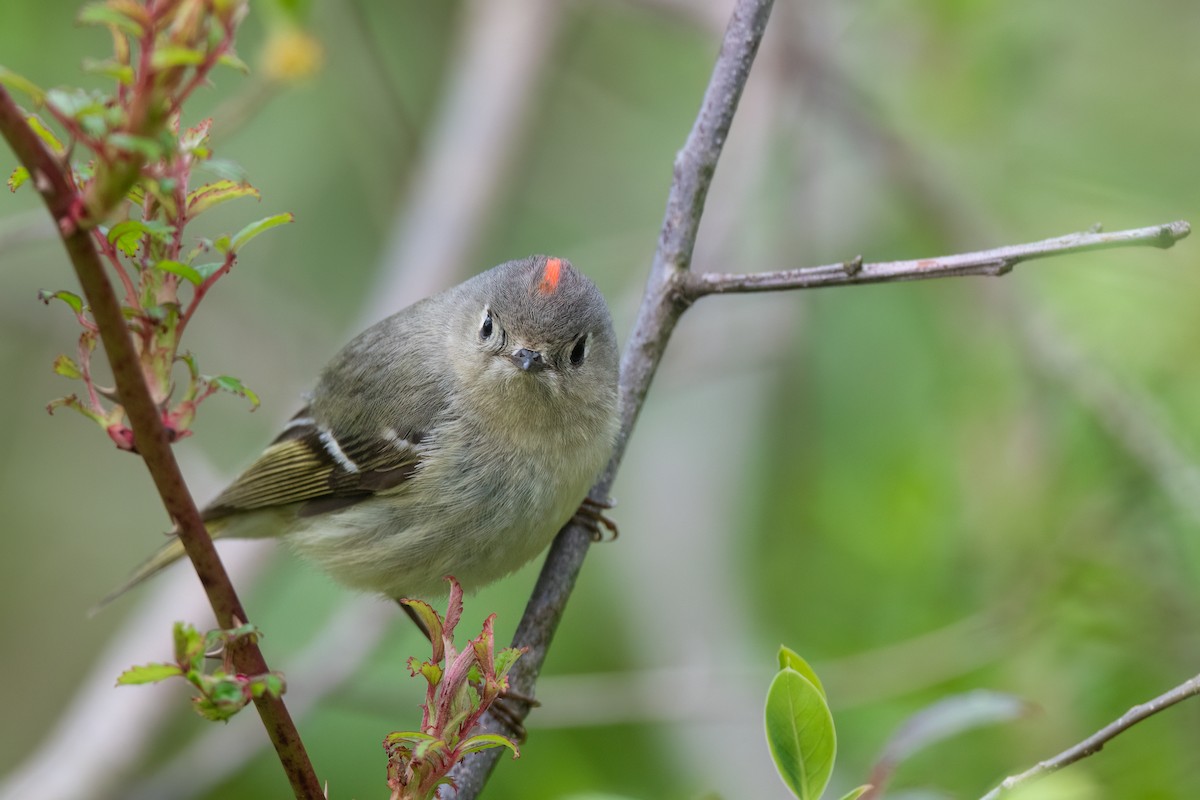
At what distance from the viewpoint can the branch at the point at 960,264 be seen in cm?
150

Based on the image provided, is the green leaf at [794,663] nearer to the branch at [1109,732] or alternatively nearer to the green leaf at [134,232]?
the branch at [1109,732]

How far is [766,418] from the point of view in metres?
4.36

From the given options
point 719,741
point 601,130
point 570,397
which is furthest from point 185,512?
point 601,130

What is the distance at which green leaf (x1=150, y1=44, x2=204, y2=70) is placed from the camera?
0.98 meters

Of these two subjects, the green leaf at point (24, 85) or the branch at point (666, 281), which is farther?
the branch at point (666, 281)

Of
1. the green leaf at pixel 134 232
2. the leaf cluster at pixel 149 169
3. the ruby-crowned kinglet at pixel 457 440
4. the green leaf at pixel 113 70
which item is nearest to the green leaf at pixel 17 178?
the leaf cluster at pixel 149 169

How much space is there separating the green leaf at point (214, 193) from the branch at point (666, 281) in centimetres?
103

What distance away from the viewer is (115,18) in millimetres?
997

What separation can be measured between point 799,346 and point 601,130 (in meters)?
1.90

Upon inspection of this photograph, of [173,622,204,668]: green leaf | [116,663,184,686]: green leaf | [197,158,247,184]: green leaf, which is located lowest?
[116,663,184,686]: green leaf

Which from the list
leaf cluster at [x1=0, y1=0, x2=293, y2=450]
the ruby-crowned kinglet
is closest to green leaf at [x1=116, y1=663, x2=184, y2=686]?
leaf cluster at [x1=0, y1=0, x2=293, y2=450]

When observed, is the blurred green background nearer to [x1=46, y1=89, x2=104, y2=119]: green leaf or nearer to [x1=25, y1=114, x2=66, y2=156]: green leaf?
[x1=25, y1=114, x2=66, y2=156]: green leaf

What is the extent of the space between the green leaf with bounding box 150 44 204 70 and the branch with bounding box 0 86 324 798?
13cm

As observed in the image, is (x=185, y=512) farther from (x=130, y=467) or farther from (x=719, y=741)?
(x=130, y=467)
